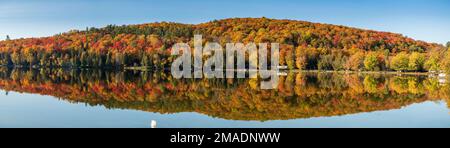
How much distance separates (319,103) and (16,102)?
13.4m

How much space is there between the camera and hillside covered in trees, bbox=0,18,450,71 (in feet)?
265

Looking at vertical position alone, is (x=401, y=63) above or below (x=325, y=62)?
above

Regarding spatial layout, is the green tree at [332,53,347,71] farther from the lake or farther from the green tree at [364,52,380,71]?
the lake

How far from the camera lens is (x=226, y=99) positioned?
84.9 feet

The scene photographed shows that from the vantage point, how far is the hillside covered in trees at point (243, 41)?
265ft

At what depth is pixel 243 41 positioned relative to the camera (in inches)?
4168

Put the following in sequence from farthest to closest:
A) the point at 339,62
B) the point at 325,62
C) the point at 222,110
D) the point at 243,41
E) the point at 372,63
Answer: the point at 243,41 < the point at 325,62 < the point at 339,62 < the point at 372,63 < the point at 222,110

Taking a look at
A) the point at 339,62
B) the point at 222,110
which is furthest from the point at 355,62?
the point at 222,110

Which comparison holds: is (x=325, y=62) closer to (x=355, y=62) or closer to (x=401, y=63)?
(x=355, y=62)

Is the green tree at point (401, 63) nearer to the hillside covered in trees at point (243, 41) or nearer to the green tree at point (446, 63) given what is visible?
the hillside covered in trees at point (243, 41)

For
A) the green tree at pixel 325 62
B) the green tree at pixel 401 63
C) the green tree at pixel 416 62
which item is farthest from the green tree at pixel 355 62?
the green tree at pixel 416 62
